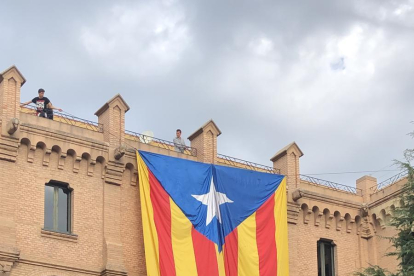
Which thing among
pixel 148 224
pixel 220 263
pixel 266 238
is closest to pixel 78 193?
pixel 148 224

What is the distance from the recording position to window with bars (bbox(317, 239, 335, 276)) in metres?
46.2

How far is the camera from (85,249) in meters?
40.1

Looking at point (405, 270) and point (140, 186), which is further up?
point (140, 186)

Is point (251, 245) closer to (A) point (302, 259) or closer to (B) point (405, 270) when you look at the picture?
(A) point (302, 259)

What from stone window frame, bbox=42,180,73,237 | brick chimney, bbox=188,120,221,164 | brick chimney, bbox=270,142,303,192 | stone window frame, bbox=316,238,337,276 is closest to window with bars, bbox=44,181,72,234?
stone window frame, bbox=42,180,73,237

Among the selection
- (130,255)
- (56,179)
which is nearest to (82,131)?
(56,179)

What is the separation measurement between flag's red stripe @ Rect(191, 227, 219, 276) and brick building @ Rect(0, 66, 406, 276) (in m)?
2.04

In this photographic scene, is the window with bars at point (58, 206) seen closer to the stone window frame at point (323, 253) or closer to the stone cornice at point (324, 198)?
the stone cornice at point (324, 198)

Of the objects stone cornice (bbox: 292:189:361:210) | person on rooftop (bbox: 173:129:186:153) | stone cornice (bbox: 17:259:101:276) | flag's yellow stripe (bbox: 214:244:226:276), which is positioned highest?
person on rooftop (bbox: 173:129:186:153)

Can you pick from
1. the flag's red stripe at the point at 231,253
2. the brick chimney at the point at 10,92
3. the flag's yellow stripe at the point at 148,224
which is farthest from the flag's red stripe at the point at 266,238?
the brick chimney at the point at 10,92

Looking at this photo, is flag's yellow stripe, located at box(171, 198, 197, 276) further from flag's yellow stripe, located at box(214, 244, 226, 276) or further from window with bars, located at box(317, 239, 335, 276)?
window with bars, located at box(317, 239, 335, 276)

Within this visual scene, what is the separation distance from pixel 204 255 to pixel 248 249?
2.13 m

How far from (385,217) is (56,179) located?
1473 cm

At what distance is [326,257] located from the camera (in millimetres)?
46531
